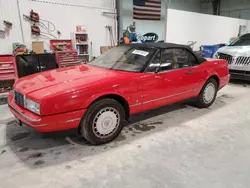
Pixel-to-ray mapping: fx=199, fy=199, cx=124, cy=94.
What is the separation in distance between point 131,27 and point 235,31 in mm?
6463

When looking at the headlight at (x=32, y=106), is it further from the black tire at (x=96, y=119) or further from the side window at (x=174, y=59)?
the side window at (x=174, y=59)

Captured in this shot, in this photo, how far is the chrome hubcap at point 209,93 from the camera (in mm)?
3544

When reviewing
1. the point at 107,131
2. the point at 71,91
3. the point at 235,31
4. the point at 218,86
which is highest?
the point at 235,31

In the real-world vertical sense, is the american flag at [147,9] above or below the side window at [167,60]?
above

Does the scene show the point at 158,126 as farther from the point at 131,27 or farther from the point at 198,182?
the point at 131,27

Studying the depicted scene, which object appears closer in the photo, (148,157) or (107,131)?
(148,157)

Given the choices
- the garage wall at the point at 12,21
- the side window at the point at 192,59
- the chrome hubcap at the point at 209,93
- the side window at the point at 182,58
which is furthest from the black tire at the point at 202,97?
the garage wall at the point at 12,21

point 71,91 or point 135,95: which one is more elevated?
point 71,91

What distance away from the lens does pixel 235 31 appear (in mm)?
11117

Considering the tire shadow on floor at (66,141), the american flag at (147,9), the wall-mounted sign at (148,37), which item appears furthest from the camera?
the wall-mounted sign at (148,37)

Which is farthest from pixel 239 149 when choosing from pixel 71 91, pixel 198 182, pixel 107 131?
pixel 71 91

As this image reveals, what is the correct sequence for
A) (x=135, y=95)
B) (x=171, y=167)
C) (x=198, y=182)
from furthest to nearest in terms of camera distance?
(x=135, y=95) → (x=171, y=167) → (x=198, y=182)

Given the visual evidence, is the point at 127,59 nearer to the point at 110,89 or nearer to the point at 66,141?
the point at 110,89

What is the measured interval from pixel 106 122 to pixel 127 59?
3.29ft
